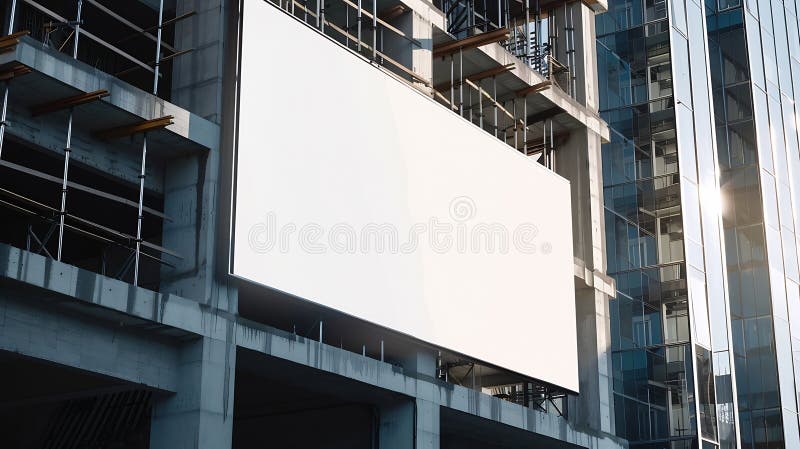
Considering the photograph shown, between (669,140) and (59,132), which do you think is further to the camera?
(669,140)

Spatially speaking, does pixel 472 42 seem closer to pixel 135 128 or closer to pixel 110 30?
pixel 110 30

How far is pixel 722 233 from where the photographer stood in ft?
159

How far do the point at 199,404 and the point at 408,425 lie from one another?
7057 mm

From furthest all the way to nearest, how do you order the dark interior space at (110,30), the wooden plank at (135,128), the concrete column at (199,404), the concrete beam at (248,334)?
the dark interior space at (110,30)
the wooden plank at (135,128)
the concrete column at (199,404)
the concrete beam at (248,334)

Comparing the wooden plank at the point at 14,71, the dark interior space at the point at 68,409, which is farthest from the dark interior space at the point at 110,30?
the dark interior space at the point at 68,409

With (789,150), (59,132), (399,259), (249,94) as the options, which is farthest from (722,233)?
(59,132)

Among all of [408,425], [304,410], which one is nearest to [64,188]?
[408,425]

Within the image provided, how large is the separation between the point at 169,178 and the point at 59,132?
9.38 feet

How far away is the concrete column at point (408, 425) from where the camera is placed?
98.9 feet

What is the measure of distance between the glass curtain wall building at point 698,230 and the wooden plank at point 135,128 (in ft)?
81.8

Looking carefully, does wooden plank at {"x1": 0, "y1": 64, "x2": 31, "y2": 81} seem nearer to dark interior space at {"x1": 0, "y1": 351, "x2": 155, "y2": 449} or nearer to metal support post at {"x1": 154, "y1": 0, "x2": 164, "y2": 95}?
metal support post at {"x1": 154, "y1": 0, "x2": 164, "y2": 95}

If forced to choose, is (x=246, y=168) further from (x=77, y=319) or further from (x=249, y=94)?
(x=77, y=319)

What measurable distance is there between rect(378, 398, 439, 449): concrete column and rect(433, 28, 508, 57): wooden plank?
432 inches

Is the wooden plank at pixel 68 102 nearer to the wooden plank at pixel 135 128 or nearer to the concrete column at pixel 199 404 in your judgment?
the wooden plank at pixel 135 128
